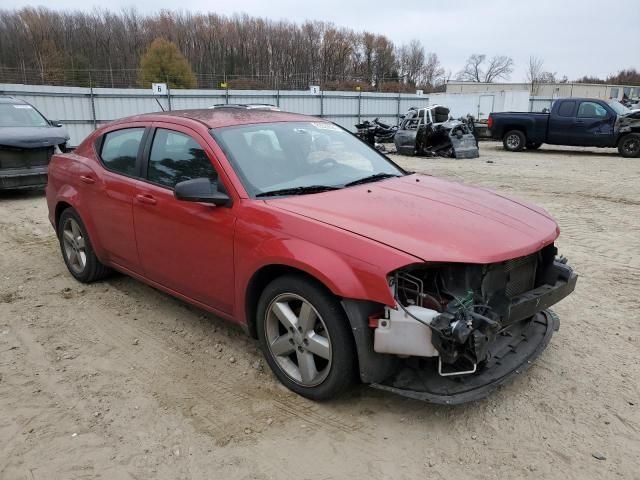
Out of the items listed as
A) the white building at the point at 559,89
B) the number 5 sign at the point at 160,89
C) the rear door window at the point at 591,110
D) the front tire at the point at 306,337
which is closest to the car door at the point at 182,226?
the front tire at the point at 306,337

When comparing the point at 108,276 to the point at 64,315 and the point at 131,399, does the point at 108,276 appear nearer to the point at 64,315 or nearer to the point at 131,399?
the point at 64,315

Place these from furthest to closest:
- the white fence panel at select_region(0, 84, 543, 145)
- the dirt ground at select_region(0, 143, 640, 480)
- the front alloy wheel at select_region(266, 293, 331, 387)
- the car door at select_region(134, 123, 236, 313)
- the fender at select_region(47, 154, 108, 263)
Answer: the white fence panel at select_region(0, 84, 543, 145) → the fender at select_region(47, 154, 108, 263) → the car door at select_region(134, 123, 236, 313) → the front alloy wheel at select_region(266, 293, 331, 387) → the dirt ground at select_region(0, 143, 640, 480)

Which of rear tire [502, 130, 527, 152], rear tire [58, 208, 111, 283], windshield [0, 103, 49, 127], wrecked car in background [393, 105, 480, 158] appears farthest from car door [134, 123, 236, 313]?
rear tire [502, 130, 527, 152]

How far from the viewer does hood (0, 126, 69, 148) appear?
902cm

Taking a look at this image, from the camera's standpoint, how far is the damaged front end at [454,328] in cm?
258

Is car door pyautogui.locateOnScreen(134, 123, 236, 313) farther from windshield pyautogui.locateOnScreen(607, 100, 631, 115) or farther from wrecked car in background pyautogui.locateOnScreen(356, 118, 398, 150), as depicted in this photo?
wrecked car in background pyautogui.locateOnScreen(356, 118, 398, 150)

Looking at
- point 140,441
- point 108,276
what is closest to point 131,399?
point 140,441

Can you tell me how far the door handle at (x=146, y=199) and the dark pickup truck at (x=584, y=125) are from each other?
17.3 m

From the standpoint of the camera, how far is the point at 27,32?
62.5 meters

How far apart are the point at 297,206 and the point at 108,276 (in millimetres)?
2923

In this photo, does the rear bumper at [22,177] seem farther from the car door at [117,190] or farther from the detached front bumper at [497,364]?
the detached front bumper at [497,364]

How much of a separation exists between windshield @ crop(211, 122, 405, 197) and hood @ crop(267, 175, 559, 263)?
0.21m

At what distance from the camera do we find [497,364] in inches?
116

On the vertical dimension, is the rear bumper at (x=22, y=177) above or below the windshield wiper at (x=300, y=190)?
below
